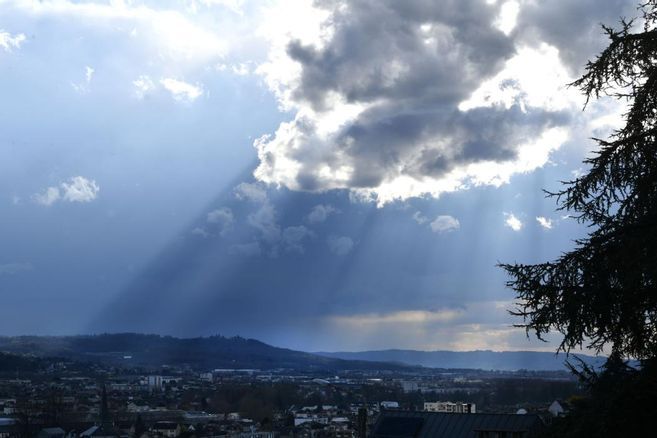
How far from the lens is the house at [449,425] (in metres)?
36.5

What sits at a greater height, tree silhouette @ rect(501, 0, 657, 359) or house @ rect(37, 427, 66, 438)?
tree silhouette @ rect(501, 0, 657, 359)

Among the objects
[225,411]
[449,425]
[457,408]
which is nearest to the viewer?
[449,425]

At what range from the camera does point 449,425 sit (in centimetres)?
3878

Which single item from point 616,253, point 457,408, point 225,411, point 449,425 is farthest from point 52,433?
point 616,253

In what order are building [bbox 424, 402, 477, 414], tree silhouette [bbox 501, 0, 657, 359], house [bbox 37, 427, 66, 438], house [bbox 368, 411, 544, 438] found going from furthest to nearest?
1. house [bbox 37, 427, 66, 438]
2. building [bbox 424, 402, 477, 414]
3. house [bbox 368, 411, 544, 438]
4. tree silhouette [bbox 501, 0, 657, 359]

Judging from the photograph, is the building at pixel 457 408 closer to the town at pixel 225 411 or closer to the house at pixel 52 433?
the town at pixel 225 411

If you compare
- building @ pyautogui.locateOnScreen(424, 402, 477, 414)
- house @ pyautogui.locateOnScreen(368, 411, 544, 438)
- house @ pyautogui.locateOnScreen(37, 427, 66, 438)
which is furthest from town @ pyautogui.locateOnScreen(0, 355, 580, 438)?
house @ pyautogui.locateOnScreen(368, 411, 544, 438)

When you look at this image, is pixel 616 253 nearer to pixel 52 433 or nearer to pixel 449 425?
pixel 449 425

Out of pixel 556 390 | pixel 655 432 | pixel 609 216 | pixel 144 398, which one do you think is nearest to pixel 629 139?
pixel 609 216

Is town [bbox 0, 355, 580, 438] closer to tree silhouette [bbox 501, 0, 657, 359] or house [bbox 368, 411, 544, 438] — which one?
house [bbox 368, 411, 544, 438]

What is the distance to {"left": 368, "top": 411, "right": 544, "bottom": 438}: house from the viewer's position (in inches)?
1437

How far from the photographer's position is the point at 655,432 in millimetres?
13000

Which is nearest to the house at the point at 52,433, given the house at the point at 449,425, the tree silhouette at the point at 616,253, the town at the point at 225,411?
the town at the point at 225,411

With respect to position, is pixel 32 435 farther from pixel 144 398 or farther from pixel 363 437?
pixel 144 398
